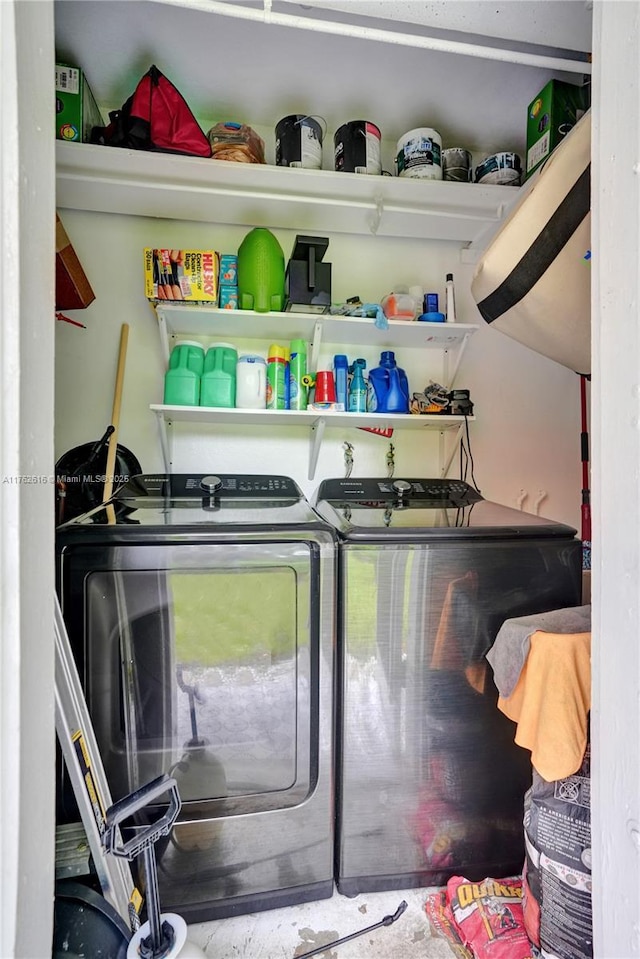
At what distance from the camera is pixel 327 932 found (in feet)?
4.13

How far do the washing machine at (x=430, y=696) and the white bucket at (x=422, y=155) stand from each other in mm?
1494

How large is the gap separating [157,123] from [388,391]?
138cm

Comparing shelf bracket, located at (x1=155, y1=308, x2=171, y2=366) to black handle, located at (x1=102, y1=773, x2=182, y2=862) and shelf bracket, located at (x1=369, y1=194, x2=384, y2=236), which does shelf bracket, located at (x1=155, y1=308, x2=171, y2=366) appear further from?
black handle, located at (x1=102, y1=773, x2=182, y2=862)

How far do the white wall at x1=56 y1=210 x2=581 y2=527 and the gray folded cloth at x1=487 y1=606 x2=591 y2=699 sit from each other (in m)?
1.20

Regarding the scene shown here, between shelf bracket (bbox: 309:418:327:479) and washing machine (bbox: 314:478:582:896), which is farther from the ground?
shelf bracket (bbox: 309:418:327:479)

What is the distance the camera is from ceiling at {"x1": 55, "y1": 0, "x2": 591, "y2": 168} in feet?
5.40

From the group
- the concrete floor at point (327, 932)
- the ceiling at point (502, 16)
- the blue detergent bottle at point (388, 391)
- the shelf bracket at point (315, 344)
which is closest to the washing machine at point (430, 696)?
the concrete floor at point (327, 932)

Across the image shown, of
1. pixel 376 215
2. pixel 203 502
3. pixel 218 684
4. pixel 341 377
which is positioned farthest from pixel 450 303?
pixel 218 684

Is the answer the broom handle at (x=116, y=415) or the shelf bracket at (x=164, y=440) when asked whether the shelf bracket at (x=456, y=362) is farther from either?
the broom handle at (x=116, y=415)

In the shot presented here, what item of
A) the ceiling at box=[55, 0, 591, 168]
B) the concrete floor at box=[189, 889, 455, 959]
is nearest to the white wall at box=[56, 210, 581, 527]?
the ceiling at box=[55, 0, 591, 168]

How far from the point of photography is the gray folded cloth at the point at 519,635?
112 cm

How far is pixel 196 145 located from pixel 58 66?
600mm

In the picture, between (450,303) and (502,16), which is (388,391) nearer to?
(450,303)

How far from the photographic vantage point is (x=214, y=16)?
162 cm
